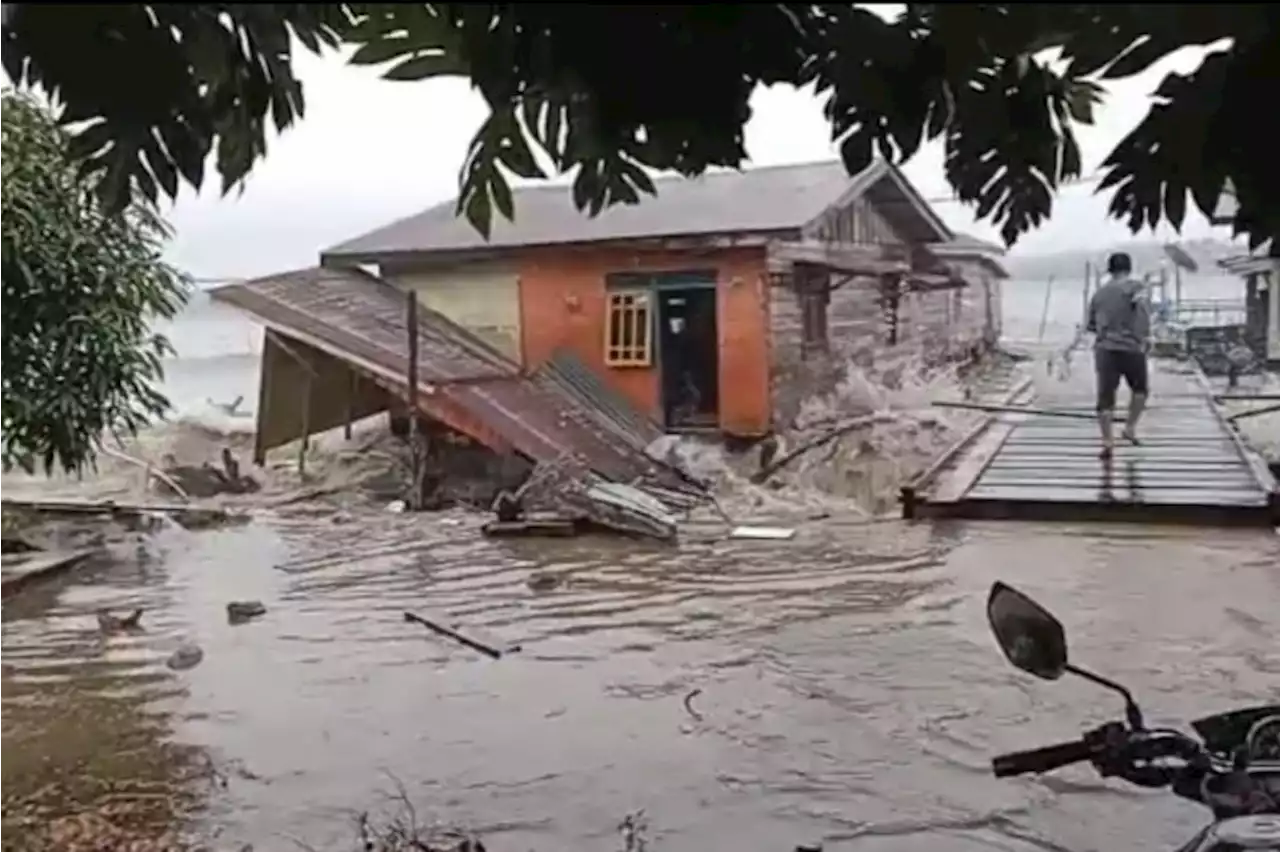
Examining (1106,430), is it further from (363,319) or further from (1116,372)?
(363,319)

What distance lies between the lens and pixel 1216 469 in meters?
11.2

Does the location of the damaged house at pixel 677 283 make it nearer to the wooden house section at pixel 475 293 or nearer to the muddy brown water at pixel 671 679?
the wooden house section at pixel 475 293

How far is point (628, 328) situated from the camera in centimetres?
1515

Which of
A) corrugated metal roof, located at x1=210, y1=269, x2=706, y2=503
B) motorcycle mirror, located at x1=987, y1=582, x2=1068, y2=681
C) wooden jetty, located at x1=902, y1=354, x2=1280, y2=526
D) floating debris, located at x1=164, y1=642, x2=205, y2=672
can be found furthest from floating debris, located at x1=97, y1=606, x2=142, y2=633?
motorcycle mirror, located at x1=987, y1=582, x2=1068, y2=681

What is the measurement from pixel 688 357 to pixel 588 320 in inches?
47.0

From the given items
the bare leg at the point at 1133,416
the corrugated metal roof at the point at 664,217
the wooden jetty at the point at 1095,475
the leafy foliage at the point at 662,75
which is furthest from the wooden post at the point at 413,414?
the leafy foliage at the point at 662,75

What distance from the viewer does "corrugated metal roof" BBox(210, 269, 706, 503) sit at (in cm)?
1283

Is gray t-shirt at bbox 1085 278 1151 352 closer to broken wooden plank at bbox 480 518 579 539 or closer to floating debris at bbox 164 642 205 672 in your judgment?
broken wooden plank at bbox 480 518 579 539

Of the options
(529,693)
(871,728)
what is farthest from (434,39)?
(529,693)

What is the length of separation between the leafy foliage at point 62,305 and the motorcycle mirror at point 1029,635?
8.04 m

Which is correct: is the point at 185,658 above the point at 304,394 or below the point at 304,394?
below

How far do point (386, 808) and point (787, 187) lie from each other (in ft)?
38.8

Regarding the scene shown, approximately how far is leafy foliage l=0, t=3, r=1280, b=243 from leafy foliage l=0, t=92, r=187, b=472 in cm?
797

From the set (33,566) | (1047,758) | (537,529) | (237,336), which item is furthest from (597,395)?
(1047,758)
